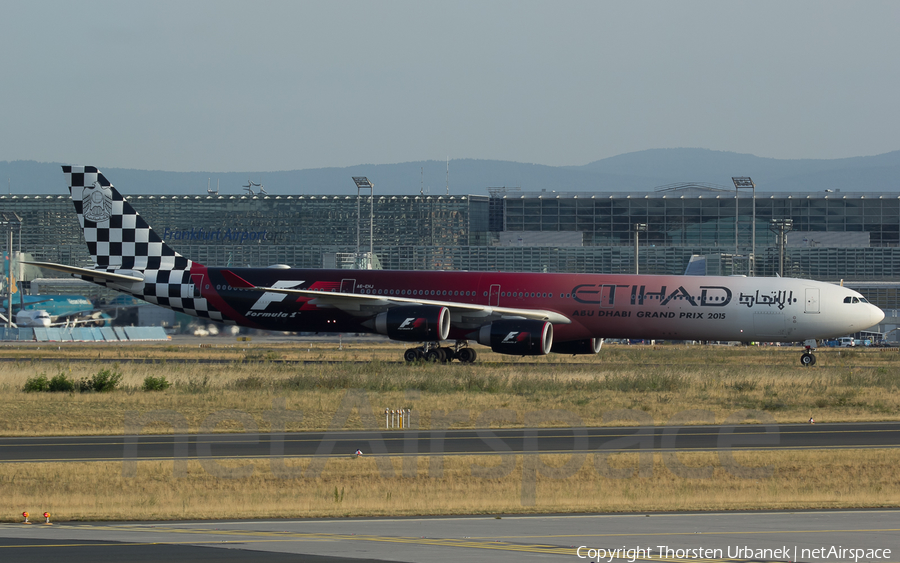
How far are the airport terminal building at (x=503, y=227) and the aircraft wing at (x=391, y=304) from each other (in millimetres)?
67086

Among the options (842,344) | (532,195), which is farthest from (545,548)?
(532,195)

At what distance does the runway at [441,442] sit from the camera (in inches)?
767

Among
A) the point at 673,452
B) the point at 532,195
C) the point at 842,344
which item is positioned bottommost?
the point at 842,344

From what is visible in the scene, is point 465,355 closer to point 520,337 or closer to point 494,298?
point 494,298

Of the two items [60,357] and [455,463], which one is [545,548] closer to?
[455,463]

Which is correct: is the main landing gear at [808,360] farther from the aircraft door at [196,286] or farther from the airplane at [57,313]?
the airplane at [57,313]

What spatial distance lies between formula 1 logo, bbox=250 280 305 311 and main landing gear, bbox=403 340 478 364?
595 cm

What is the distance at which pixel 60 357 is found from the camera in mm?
46625

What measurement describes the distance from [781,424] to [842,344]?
6079 cm

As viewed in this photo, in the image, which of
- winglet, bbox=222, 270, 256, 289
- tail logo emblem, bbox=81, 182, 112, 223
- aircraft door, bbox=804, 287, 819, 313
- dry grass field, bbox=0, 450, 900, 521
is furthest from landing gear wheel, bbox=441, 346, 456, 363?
dry grass field, bbox=0, 450, 900, 521

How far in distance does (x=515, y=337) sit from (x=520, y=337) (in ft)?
0.68

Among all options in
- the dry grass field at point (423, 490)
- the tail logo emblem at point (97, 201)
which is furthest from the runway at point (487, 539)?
the tail logo emblem at point (97, 201)

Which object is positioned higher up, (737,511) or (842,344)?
(737,511)

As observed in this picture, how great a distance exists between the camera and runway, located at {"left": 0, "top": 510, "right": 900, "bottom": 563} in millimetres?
10805
